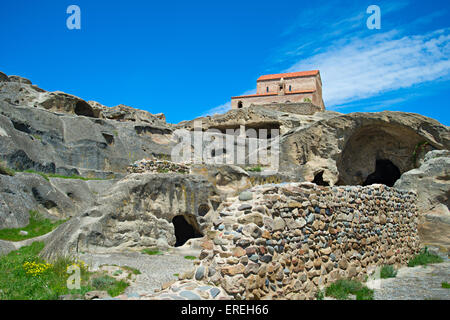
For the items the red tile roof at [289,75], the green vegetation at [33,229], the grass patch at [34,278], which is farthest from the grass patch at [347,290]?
the red tile roof at [289,75]

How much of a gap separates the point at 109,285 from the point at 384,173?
1620 centimetres

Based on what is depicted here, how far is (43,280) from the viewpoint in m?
5.84

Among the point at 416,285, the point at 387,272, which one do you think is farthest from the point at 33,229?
the point at 416,285

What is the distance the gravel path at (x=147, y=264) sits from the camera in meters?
6.23

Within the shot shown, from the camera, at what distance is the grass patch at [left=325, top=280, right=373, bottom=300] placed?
556 centimetres

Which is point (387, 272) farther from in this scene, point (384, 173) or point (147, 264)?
point (384, 173)

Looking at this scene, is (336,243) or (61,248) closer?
(336,243)

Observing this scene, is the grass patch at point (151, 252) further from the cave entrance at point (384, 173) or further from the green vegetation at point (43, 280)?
the cave entrance at point (384, 173)

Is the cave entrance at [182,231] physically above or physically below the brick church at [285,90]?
below

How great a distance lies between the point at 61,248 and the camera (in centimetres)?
756

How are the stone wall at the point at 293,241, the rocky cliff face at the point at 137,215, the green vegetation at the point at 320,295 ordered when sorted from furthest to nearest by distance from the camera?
1. the rocky cliff face at the point at 137,215
2. the green vegetation at the point at 320,295
3. the stone wall at the point at 293,241

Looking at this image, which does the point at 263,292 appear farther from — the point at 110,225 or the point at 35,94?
the point at 35,94

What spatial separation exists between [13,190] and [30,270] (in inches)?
213
